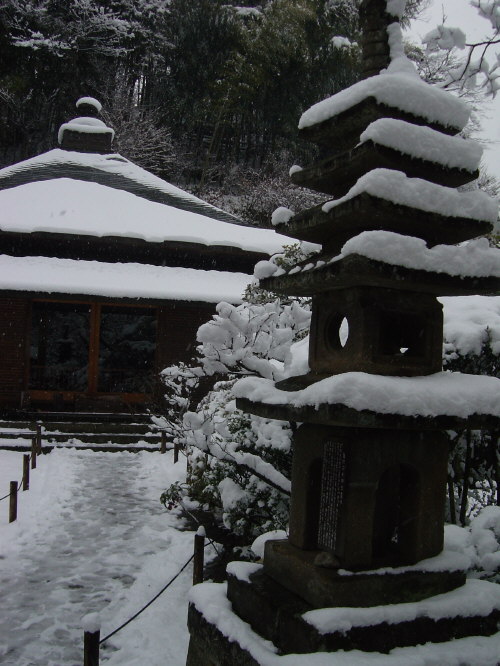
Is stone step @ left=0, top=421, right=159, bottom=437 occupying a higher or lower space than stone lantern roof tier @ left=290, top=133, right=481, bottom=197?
lower

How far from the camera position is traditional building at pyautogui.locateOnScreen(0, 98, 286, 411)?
14.1 metres

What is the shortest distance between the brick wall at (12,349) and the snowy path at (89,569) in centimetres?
417

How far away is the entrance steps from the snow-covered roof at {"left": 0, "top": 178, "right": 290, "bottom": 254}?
4502 millimetres

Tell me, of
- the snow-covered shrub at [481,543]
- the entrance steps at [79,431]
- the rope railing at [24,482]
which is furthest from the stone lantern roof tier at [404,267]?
the entrance steps at [79,431]

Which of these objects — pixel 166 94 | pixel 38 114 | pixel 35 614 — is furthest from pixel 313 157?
pixel 35 614

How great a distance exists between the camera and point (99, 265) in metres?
15.2

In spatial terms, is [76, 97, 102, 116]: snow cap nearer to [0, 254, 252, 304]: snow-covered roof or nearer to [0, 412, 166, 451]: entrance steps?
[0, 254, 252, 304]: snow-covered roof

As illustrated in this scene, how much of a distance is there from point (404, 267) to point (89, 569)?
5051 mm

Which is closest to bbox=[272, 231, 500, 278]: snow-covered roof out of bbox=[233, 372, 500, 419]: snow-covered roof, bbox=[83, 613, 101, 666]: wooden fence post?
bbox=[233, 372, 500, 419]: snow-covered roof

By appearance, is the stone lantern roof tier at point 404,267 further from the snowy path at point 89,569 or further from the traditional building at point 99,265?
the traditional building at point 99,265

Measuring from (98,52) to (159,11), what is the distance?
3870 millimetres

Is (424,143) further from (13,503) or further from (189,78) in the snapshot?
(189,78)

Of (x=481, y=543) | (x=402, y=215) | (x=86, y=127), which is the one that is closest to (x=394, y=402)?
(x=402, y=215)

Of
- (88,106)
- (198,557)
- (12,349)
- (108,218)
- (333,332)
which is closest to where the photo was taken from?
(333,332)
